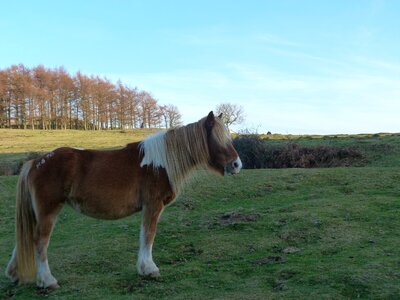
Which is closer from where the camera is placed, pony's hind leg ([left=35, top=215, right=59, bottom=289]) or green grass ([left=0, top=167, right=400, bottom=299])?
green grass ([left=0, top=167, right=400, bottom=299])

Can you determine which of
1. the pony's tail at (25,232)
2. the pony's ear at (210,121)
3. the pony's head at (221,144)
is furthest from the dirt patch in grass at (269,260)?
the pony's tail at (25,232)

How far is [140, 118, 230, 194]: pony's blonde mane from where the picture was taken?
19.1 ft

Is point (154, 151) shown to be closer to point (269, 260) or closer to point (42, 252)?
point (42, 252)

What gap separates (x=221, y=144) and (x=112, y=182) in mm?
1630

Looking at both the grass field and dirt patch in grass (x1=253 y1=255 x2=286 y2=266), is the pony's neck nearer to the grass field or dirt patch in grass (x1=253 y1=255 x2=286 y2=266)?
the grass field

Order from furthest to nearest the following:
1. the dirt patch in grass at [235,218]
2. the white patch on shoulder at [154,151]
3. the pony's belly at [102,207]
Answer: the dirt patch in grass at [235,218], the white patch on shoulder at [154,151], the pony's belly at [102,207]

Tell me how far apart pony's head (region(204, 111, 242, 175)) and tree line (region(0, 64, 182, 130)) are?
168ft

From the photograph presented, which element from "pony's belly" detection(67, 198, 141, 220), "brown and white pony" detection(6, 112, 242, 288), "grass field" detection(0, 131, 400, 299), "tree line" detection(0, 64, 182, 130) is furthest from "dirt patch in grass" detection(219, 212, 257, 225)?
"tree line" detection(0, 64, 182, 130)

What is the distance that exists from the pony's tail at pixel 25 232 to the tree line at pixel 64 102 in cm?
5139

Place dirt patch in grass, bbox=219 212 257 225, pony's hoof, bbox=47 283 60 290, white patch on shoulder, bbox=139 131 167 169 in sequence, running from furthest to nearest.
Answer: dirt patch in grass, bbox=219 212 257 225
white patch on shoulder, bbox=139 131 167 169
pony's hoof, bbox=47 283 60 290

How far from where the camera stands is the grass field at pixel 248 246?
498 centimetres

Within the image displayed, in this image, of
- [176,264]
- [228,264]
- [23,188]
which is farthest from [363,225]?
[23,188]

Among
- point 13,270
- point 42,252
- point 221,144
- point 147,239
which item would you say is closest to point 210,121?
point 221,144

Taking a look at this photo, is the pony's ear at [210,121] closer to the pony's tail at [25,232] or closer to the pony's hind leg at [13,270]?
the pony's tail at [25,232]
